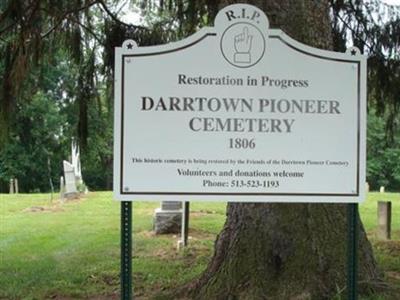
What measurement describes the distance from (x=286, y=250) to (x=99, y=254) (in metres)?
4.72

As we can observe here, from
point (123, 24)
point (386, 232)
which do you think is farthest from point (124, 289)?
point (386, 232)

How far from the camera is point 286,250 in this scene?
5.09 meters

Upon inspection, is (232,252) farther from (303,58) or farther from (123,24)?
(123,24)

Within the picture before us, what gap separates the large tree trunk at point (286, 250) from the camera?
16.6 feet

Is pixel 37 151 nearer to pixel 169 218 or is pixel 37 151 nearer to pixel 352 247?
pixel 169 218

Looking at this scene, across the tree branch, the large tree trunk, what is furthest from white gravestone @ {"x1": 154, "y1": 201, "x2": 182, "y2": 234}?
the large tree trunk

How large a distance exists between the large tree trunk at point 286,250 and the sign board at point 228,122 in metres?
1.62

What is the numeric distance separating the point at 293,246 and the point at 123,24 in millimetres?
4031

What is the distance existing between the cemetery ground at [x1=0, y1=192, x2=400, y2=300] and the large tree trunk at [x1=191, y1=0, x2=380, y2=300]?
21cm

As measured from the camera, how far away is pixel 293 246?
5090 mm

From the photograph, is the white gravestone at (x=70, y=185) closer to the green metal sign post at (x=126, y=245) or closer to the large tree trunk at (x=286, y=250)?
the large tree trunk at (x=286, y=250)

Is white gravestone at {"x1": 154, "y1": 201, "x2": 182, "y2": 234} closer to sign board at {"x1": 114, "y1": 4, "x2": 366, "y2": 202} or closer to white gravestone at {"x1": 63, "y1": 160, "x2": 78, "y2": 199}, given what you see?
sign board at {"x1": 114, "y1": 4, "x2": 366, "y2": 202}

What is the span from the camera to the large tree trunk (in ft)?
16.6

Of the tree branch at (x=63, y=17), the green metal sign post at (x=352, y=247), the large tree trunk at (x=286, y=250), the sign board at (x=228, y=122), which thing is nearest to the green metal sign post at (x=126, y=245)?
the sign board at (x=228, y=122)
